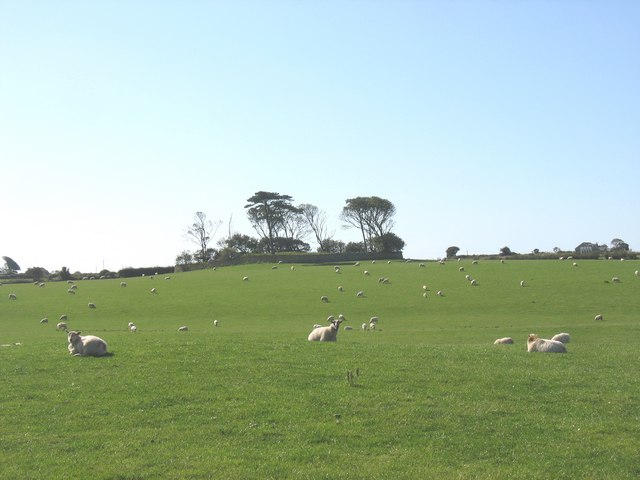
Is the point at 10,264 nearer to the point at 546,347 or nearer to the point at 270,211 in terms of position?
the point at 270,211

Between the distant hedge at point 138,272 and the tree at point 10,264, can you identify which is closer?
the distant hedge at point 138,272

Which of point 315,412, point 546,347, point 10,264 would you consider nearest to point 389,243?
point 10,264

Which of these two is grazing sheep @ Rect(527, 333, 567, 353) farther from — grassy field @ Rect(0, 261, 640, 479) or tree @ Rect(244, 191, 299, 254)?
tree @ Rect(244, 191, 299, 254)

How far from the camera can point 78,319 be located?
47.0 metres

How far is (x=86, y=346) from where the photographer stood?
1834 cm

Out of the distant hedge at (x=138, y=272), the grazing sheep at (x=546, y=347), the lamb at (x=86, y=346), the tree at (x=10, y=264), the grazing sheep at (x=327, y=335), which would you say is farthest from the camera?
the tree at (x=10, y=264)

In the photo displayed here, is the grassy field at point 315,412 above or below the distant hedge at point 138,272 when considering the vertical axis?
below

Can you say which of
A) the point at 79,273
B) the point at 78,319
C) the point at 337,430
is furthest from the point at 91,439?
the point at 79,273

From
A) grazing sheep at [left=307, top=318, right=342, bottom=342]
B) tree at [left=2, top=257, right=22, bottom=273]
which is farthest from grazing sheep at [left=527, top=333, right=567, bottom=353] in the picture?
tree at [left=2, top=257, right=22, bottom=273]

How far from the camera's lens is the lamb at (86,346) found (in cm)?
1833

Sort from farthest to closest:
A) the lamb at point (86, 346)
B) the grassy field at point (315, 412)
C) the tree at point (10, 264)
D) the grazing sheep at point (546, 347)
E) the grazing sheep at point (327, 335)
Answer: the tree at point (10, 264) → the grazing sheep at point (327, 335) → the grazing sheep at point (546, 347) → the lamb at point (86, 346) → the grassy field at point (315, 412)

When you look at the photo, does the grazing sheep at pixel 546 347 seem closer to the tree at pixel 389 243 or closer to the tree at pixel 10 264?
the tree at pixel 389 243

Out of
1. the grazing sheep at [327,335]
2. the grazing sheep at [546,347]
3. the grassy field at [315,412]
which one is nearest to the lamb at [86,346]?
the grassy field at [315,412]

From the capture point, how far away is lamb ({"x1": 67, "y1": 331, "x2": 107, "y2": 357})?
18328mm
